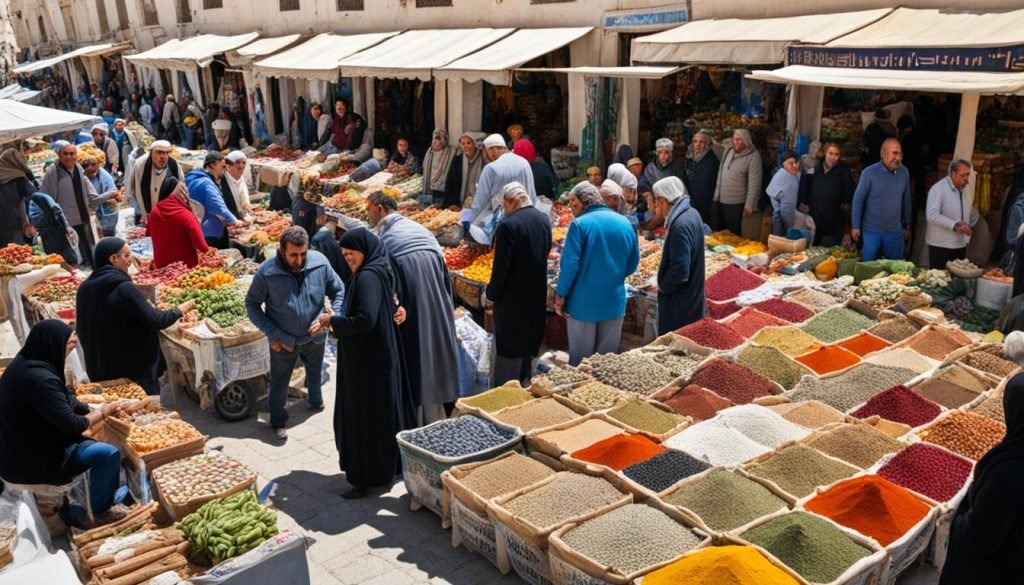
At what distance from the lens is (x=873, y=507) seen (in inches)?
170

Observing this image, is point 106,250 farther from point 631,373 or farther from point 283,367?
point 631,373

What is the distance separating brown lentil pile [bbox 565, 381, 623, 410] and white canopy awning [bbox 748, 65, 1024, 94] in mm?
3781

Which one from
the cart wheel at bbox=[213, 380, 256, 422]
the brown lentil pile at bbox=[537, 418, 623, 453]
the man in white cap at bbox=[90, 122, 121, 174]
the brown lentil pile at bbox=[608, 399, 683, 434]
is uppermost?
the brown lentil pile at bbox=[537, 418, 623, 453]

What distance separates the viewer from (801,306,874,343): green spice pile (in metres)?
6.78

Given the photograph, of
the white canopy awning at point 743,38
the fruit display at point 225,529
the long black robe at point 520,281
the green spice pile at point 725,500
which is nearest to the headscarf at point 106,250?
the fruit display at point 225,529

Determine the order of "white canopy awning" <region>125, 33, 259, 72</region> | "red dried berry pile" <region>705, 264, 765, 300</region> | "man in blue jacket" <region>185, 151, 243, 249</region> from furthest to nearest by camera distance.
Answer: "white canopy awning" <region>125, 33, 259, 72</region>, "man in blue jacket" <region>185, 151, 243, 249</region>, "red dried berry pile" <region>705, 264, 765, 300</region>

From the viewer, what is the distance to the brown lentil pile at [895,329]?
21.9 ft

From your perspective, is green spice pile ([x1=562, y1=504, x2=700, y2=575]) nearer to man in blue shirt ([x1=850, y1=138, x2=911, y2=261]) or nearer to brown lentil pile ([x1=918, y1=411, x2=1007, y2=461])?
brown lentil pile ([x1=918, y1=411, x2=1007, y2=461])

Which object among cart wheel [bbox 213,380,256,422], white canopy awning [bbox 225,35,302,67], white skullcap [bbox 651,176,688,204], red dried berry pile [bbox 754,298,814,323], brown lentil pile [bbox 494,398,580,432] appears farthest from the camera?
white canopy awning [bbox 225,35,302,67]

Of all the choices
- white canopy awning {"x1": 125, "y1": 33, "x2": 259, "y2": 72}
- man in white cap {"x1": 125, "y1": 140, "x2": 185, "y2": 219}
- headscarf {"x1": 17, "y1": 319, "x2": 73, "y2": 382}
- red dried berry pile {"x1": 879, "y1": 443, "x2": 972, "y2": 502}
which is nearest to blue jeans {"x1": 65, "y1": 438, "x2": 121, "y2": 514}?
headscarf {"x1": 17, "y1": 319, "x2": 73, "y2": 382}

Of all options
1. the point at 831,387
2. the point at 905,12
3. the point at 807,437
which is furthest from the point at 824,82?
the point at 807,437

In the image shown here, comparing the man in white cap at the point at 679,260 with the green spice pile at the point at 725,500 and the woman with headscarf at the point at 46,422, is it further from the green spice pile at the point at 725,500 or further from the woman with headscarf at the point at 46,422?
the woman with headscarf at the point at 46,422

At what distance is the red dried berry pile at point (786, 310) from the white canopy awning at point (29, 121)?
25.9 ft

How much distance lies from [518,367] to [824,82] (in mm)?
3935
